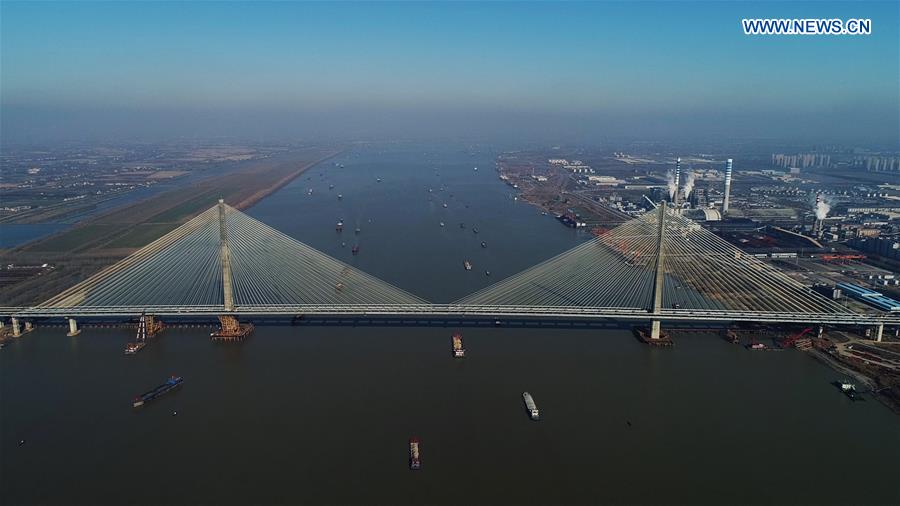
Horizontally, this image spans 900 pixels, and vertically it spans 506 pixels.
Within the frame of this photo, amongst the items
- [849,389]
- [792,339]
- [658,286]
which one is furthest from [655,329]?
[849,389]

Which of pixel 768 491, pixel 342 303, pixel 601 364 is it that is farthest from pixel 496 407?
pixel 342 303

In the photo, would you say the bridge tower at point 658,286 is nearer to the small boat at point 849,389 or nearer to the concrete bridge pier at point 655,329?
the concrete bridge pier at point 655,329

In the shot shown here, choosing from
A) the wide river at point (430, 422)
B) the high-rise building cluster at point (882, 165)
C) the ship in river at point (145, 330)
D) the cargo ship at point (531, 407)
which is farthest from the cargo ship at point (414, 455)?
the high-rise building cluster at point (882, 165)

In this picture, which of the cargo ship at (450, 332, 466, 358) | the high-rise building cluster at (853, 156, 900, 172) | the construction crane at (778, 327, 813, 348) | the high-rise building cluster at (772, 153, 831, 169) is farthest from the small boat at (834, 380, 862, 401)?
the high-rise building cluster at (772, 153, 831, 169)

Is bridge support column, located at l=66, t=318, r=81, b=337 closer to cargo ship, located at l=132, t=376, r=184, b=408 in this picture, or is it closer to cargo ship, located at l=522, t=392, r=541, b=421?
cargo ship, located at l=132, t=376, r=184, b=408

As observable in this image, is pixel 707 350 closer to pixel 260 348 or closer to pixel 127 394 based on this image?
pixel 260 348
